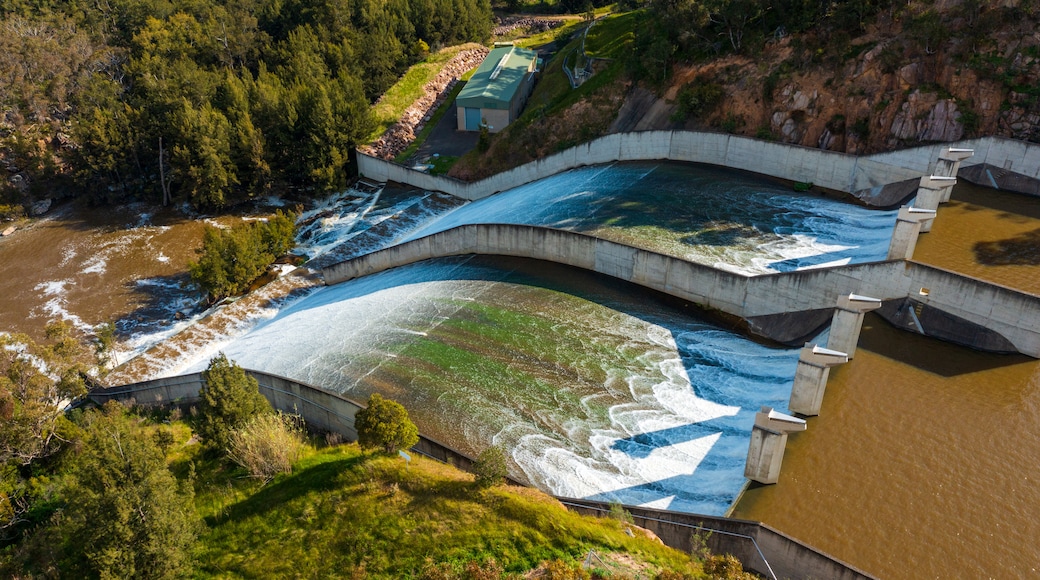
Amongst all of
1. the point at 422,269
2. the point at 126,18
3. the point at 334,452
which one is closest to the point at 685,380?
the point at 334,452

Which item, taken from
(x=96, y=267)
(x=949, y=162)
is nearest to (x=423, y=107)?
(x=96, y=267)

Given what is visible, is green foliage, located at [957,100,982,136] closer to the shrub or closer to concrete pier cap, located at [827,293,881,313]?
concrete pier cap, located at [827,293,881,313]

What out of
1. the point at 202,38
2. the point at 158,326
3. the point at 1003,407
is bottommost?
the point at 158,326

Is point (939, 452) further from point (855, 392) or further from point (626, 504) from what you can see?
point (626, 504)

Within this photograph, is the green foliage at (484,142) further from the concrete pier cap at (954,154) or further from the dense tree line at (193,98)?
the concrete pier cap at (954,154)

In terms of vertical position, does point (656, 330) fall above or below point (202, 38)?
below

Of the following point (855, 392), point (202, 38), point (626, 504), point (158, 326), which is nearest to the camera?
point (626, 504)
